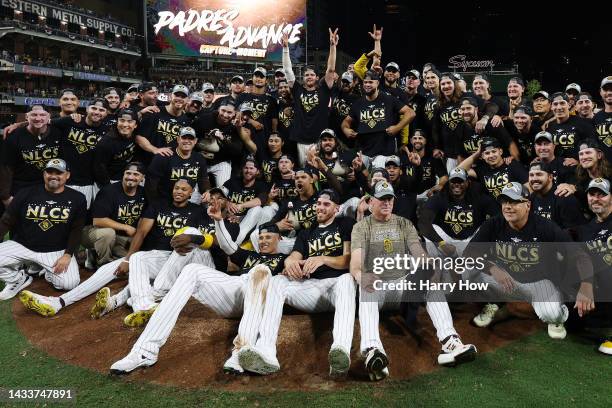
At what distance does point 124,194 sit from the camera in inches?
250

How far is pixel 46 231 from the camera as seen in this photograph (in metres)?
5.78

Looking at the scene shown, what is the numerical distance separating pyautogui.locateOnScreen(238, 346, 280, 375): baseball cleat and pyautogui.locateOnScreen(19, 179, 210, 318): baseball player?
1.52m

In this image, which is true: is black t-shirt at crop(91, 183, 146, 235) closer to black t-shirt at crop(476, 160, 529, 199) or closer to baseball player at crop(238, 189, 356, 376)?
baseball player at crop(238, 189, 356, 376)

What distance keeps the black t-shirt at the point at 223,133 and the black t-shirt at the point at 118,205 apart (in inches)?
57.7

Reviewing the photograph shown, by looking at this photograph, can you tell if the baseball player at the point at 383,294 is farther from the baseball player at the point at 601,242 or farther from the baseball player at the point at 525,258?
the baseball player at the point at 601,242

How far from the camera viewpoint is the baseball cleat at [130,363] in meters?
3.71

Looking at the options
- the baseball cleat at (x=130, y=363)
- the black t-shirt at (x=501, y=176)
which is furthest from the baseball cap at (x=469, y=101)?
the baseball cleat at (x=130, y=363)

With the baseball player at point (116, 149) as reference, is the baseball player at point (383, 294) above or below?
below

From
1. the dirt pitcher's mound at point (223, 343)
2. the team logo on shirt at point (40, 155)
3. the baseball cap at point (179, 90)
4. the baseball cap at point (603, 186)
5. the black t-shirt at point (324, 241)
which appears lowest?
the dirt pitcher's mound at point (223, 343)

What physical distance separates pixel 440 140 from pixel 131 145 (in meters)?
4.69

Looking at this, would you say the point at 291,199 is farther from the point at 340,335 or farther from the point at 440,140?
the point at 340,335

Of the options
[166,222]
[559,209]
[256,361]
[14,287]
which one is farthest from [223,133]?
[559,209]

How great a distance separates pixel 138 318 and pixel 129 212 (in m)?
2.16

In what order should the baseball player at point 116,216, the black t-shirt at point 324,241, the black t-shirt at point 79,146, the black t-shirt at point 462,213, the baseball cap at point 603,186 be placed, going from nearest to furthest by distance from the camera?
the baseball cap at point 603,186 < the black t-shirt at point 324,241 < the black t-shirt at point 462,213 < the baseball player at point 116,216 < the black t-shirt at point 79,146
